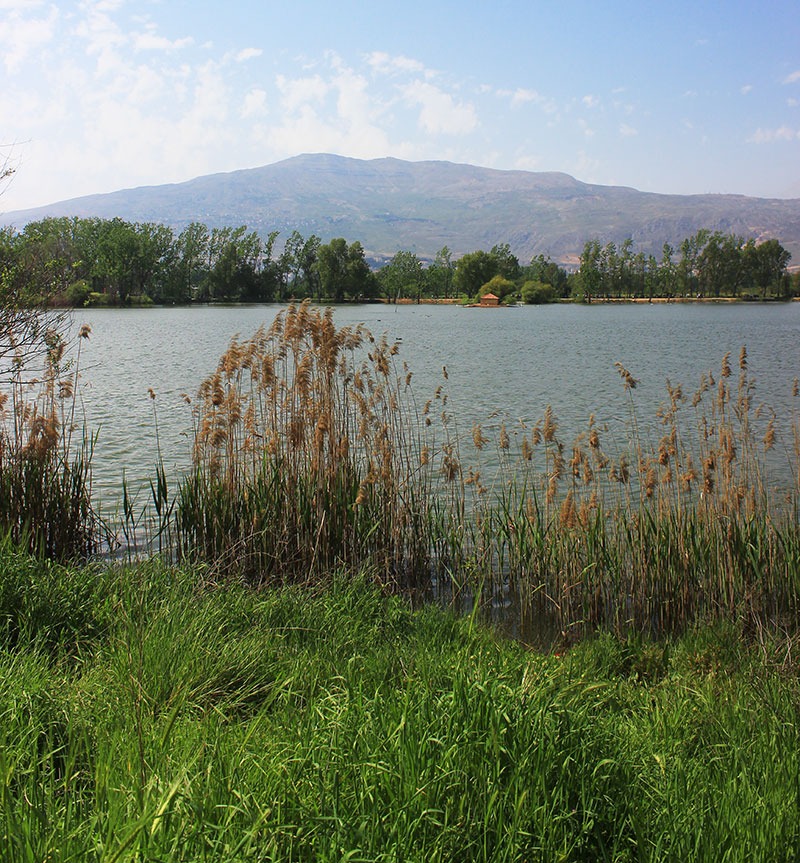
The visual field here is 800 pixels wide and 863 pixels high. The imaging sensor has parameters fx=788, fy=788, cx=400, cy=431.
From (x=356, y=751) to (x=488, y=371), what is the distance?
80.5 ft

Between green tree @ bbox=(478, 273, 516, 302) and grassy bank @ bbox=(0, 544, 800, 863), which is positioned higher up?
green tree @ bbox=(478, 273, 516, 302)

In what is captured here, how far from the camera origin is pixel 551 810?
2.79 meters

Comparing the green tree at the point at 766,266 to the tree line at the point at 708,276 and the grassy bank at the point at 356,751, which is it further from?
the grassy bank at the point at 356,751

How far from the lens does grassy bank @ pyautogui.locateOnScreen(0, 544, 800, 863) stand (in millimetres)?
2602

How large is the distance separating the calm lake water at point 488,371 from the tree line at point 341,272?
40154 millimetres

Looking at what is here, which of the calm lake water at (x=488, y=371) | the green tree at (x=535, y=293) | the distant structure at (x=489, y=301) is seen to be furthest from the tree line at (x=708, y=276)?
the calm lake water at (x=488, y=371)

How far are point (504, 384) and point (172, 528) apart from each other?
15.5 metres

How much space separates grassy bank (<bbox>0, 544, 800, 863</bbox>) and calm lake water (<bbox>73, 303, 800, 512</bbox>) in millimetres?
6655

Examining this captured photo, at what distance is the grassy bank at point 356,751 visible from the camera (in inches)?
102

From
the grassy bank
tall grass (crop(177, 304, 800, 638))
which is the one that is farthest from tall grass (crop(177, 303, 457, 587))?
the grassy bank

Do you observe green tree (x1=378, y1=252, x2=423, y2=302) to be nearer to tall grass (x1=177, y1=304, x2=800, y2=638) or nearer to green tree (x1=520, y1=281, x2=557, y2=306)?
green tree (x1=520, y1=281, x2=557, y2=306)

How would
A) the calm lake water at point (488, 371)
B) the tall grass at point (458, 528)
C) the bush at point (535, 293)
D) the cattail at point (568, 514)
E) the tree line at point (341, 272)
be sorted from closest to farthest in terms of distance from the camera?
the tall grass at point (458, 528) → the cattail at point (568, 514) → the calm lake water at point (488, 371) → the tree line at point (341, 272) → the bush at point (535, 293)

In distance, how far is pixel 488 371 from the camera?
27.2 metres

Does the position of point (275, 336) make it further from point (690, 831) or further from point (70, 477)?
point (690, 831)
